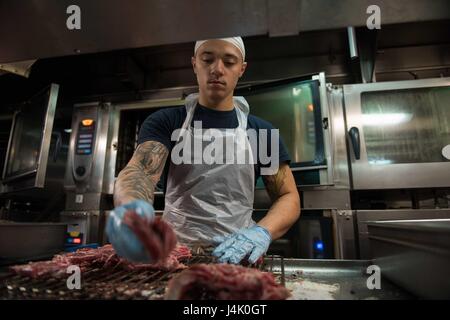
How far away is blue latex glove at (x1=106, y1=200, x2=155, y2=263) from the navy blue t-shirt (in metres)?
1.04

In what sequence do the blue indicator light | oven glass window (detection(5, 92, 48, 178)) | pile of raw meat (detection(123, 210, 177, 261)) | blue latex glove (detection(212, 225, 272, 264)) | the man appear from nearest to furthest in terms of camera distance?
pile of raw meat (detection(123, 210, 177, 261)) → blue latex glove (detection(212, 225, 272, 264)) → the man → the blue indicator light → oven glass window (detection(5, 92, 48, 178))

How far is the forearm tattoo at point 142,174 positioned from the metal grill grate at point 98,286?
0.34 meters

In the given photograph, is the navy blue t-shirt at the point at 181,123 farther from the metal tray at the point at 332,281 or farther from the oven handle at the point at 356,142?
the oven handle at the point at 356,142

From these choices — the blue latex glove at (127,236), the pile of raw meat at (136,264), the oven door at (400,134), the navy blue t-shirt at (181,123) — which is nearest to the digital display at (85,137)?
the navy blue t-shirt at (181,123)

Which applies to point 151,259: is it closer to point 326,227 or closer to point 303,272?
point 303,272

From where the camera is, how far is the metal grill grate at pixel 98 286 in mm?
955

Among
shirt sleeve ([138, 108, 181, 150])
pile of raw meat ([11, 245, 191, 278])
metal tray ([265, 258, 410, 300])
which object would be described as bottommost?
metal tray ([265, 258, 410, 300])

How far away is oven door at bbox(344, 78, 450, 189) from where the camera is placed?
9.14ft

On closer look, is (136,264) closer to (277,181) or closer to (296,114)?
(277,181)

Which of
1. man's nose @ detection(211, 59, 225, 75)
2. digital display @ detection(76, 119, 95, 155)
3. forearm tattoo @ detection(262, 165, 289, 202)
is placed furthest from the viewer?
digital display @ detection(76, 119, 95, 155)

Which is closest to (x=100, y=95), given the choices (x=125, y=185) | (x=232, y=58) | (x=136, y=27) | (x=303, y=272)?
(x=232, y=58)

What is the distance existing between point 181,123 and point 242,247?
112 centimetres

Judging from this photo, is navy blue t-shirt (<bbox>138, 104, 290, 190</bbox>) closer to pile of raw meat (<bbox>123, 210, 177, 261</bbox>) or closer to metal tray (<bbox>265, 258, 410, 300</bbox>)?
metal tray (<bbox>265, 258, 410, 300</bbox>)

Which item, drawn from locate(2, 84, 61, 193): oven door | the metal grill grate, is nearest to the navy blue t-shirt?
the metal grill grate
